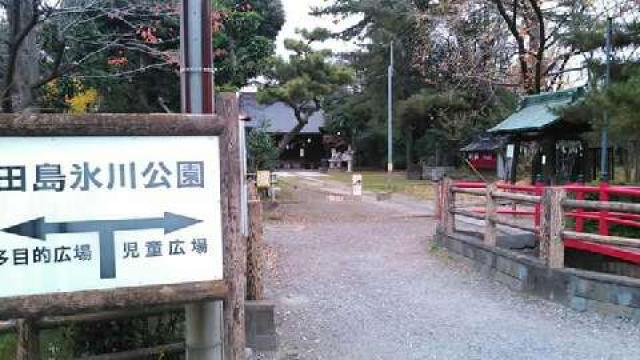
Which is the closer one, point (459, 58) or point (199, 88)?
point (199, 88)

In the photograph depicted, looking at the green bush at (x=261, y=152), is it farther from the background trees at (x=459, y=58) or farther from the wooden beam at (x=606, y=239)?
the wooden beam at (x=606, y=239)

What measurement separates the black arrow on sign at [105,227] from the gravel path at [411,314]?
9.24ft

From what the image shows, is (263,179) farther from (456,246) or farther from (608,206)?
(608,206)

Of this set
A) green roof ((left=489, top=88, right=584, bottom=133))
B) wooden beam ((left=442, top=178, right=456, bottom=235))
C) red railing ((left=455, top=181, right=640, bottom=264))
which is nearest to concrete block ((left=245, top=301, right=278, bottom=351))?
red railing ((left=455, top=181, right=640, bottom=264))

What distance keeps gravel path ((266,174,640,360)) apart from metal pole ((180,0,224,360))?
234 centimetres

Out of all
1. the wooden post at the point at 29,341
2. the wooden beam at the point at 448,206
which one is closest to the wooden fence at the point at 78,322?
the wooden post at the point at 29,341

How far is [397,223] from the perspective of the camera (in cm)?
1430

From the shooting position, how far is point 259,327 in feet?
17.2

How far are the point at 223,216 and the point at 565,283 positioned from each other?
5.01m

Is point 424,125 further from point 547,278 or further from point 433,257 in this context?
point 547,278

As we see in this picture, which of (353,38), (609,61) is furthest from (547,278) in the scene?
(353,38)

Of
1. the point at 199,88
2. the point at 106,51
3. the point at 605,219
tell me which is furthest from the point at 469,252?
the point at 199,88

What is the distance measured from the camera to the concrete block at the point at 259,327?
5215mm

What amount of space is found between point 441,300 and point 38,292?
5.23 metres
